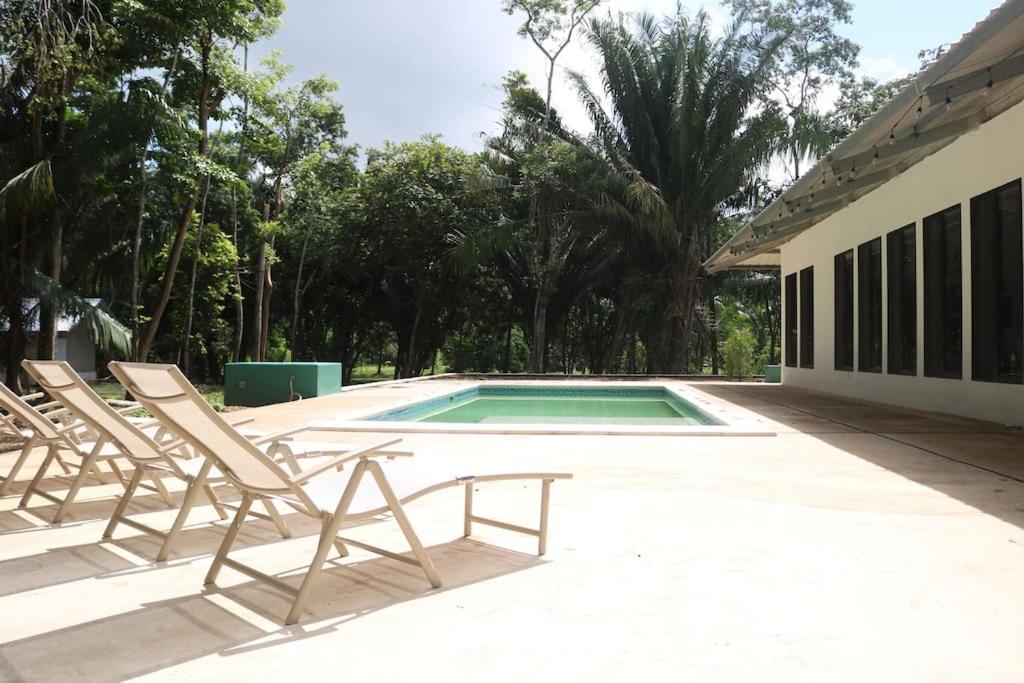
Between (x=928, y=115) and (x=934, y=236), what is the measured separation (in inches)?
121

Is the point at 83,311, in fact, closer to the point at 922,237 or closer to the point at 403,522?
the point at 922,237

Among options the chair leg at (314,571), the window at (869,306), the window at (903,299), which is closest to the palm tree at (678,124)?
the window at (869,306)

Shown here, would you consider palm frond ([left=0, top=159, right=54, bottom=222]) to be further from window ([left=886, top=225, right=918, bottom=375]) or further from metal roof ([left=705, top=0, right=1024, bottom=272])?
window ([left=886, top=225, right=918, bottom=375])

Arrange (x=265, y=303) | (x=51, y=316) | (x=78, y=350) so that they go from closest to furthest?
(x=51, y=316) → (x=265, y=303) → (x=78, y=350)

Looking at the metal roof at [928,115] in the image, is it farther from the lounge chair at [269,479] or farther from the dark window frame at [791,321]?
the lounge chair at [269,479]

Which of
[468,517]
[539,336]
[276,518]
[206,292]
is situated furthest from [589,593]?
[206,292]

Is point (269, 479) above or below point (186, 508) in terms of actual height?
above

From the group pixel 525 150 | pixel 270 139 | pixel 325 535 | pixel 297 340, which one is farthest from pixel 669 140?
pixel 325 535

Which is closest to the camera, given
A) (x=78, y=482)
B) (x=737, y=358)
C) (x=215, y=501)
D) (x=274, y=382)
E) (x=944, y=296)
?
(x=215, y=501)

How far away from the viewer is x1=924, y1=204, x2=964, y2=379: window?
8.04 metres

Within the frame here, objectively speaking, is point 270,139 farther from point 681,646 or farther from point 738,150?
point 681,646

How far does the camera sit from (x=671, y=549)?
3.06 meters

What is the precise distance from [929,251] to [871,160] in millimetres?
2363

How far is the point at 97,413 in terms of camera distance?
3.28 meters
